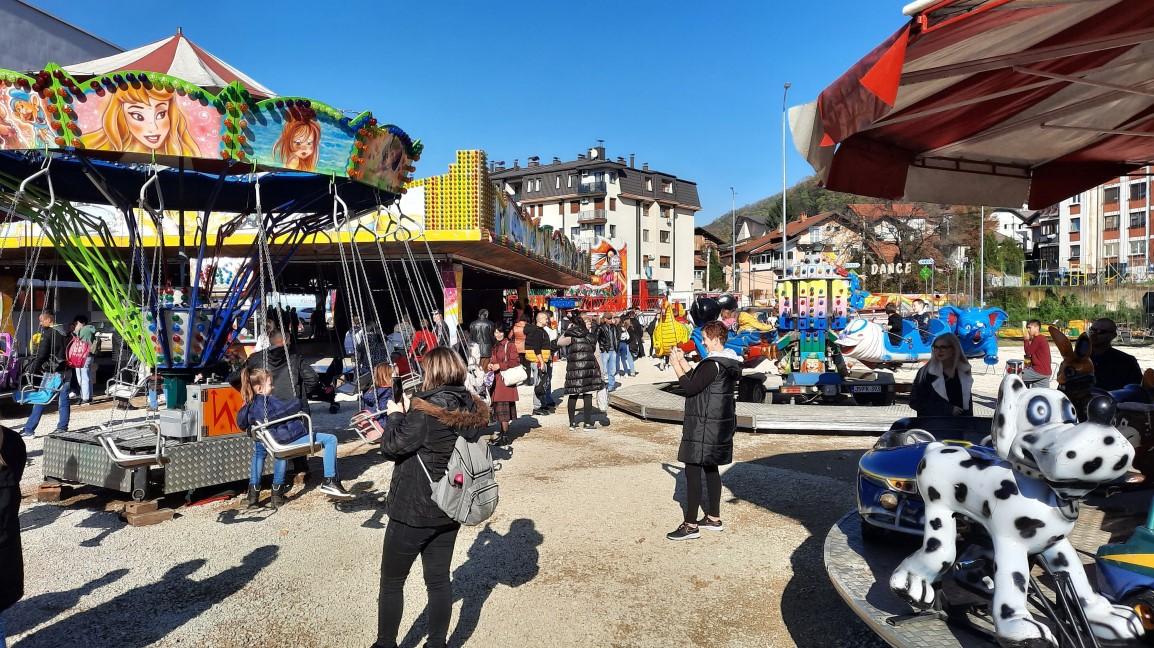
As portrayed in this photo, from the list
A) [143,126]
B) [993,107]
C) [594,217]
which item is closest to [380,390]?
[143,126]

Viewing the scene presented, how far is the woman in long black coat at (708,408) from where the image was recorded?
5.12 m

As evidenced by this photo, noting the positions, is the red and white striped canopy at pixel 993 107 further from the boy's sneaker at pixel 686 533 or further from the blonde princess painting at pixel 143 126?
the blonde princess painting at pixel 143 126

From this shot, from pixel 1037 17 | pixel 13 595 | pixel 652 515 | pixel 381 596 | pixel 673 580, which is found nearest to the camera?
Result: pixel 1037 17

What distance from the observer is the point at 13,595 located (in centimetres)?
306

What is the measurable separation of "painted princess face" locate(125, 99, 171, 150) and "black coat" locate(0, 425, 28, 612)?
4.29 m

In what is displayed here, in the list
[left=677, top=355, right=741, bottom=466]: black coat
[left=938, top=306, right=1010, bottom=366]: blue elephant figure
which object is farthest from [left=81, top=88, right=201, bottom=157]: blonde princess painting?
[left=938, top=306, right=1010, bottom=366]: blue elephant figure

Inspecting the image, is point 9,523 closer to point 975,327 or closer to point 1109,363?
point 1109,363

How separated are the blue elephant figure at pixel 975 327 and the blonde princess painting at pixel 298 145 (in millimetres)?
12829

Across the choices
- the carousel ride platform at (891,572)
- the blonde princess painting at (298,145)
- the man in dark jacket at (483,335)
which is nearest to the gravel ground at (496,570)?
the carousel ride platform at (891,572)

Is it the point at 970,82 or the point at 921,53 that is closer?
the point at 921,53

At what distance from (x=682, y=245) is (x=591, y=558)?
2519 inches

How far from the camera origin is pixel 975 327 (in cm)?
1507

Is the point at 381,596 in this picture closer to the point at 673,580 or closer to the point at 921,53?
the point at 673,580

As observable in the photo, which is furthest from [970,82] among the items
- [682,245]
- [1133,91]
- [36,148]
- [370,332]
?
[682,245]
